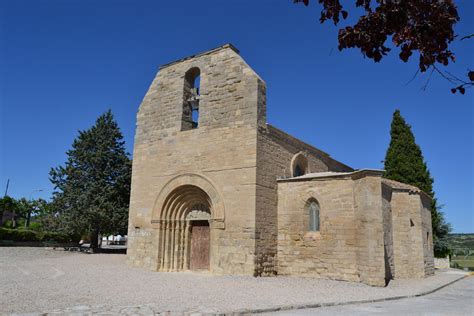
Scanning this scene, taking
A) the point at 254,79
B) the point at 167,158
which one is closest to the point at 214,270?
the point at 167,158

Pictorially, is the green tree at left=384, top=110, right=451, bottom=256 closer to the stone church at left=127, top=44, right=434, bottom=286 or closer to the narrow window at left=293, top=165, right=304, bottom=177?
the stone church at left=127, top=44, right=434, bottom=286

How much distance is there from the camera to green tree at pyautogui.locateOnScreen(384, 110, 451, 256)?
2458cm

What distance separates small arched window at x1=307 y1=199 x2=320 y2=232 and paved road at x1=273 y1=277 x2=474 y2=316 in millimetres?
4097

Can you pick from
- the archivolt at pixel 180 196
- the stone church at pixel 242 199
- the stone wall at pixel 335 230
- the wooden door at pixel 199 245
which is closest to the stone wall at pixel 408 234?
the stone church at pixel 242 199

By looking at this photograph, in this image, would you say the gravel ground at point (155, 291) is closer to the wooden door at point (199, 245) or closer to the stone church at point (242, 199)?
the stone church at point (242, 199)

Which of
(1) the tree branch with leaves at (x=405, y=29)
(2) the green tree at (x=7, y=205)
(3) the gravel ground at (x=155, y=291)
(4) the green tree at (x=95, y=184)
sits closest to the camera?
(1) the tree branch with leaves at (x=405, y=29)

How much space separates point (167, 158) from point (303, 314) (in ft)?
31.9

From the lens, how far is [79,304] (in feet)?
23.9

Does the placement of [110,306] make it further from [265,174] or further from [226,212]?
[265,174]

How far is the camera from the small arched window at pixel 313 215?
13.2 m

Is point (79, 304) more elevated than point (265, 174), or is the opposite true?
point (265, 174)

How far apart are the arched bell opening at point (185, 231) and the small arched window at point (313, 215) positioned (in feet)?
12.7

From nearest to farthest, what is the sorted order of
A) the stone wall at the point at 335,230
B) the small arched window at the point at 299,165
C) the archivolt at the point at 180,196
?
1. the stone wall at the point at 335,230
2. the archivolt at the point at 180,196
3. the small arched window at the point at 299,165

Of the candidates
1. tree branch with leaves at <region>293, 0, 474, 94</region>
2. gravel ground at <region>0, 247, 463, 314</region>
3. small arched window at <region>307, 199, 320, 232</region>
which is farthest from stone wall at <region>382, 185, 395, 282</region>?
tree branch with leaves at <region>293, 0, 474, 94</region>
